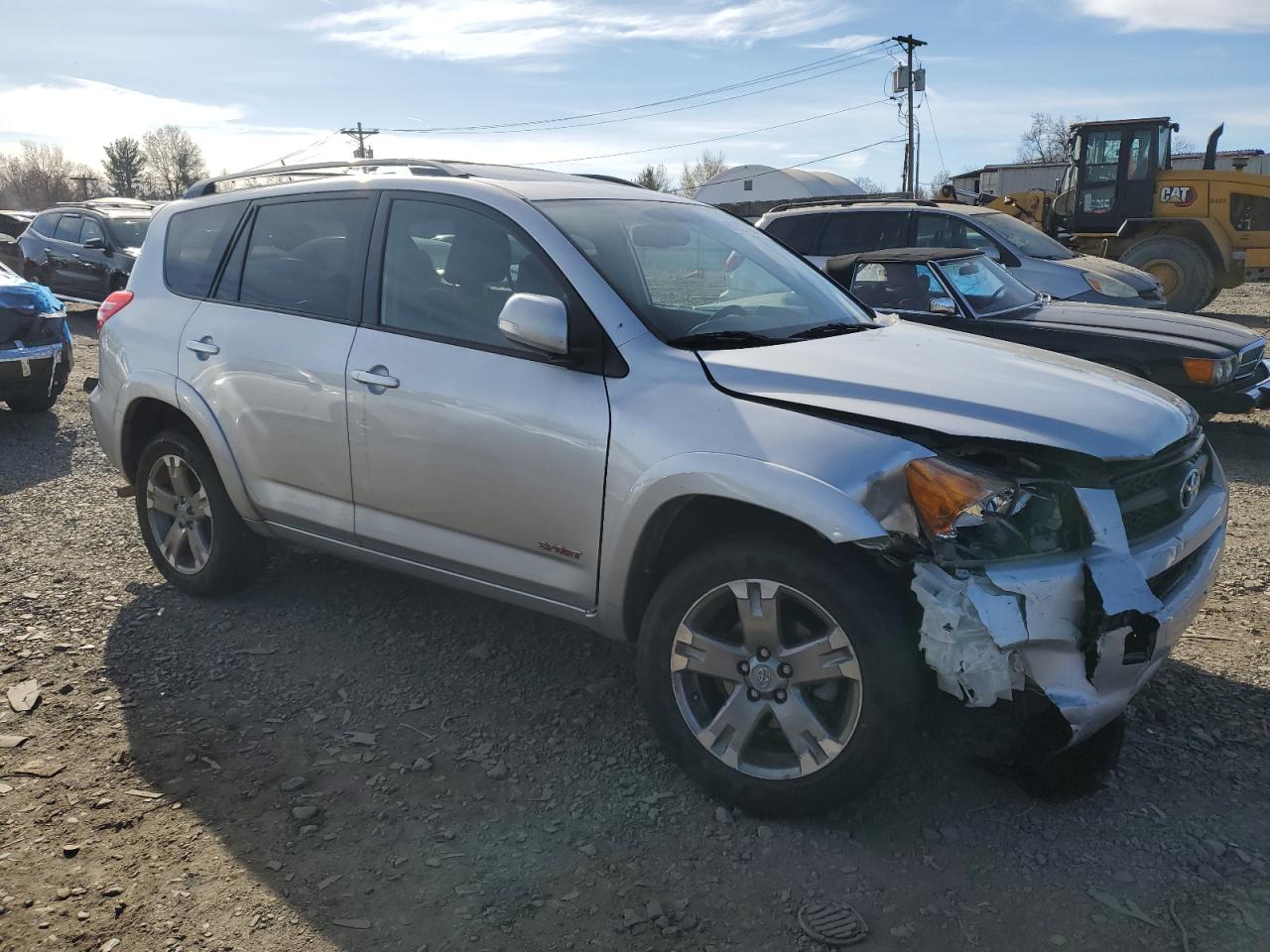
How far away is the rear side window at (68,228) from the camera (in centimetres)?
1573

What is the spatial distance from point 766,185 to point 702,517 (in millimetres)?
52968

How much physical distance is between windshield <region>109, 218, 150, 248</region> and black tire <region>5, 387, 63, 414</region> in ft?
22.9

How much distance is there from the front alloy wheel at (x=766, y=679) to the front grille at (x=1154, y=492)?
931 millimetres

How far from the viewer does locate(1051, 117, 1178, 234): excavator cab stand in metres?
16.0

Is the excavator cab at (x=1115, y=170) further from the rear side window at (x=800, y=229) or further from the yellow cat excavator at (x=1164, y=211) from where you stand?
the rear side window at (x=800, y=229)

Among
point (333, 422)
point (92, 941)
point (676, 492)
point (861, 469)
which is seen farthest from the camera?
point (333, 422)

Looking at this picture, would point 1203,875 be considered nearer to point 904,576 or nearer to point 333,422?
point 904,576

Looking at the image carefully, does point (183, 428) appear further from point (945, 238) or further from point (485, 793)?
point (945, 238)

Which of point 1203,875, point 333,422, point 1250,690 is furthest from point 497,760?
point 1250,690

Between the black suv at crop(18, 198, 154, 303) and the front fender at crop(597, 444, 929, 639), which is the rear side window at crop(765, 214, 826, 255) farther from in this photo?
the black suv at crop(18, 198, 154, 303)

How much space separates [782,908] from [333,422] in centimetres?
236

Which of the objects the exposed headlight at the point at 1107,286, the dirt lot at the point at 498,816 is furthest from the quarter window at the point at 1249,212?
Result: the dirt lot at the point at 498,816

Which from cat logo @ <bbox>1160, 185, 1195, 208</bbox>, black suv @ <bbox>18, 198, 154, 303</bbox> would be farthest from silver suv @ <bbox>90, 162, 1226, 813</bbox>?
cat logo @ <bbox>1160, 185, 1195, 208</bbox>

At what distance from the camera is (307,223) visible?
421 centimetres
